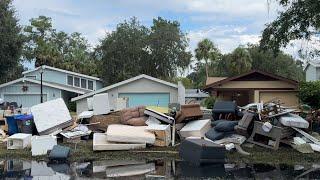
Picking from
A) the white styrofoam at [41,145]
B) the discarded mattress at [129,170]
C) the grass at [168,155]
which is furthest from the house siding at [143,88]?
the discarded mattress at [129,170]

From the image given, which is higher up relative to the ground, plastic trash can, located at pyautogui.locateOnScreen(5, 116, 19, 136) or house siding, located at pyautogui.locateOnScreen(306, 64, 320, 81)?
house siding, located at pyautogui.locateOnScreen(306, 64, 320, 81)

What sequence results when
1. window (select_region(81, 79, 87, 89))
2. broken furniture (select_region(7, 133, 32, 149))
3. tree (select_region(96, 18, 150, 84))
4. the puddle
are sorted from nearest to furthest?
the puddle, broken furniture (select_region(7, 133, 32, 149)), window (select_region(81, 79, 87, 89)), tree (select_region(96, 18, 150, 84))

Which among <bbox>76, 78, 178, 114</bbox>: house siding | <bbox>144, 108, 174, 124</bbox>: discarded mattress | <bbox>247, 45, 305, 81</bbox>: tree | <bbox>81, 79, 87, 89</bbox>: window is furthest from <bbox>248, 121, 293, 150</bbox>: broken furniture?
<bbox>247, 45, 305, 81</bbox>: tree

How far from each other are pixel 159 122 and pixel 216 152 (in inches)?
197

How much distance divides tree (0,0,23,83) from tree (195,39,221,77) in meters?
39.6

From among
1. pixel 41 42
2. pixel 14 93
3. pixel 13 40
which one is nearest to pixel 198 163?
pixel 13 40

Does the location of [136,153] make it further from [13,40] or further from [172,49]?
[172,49]

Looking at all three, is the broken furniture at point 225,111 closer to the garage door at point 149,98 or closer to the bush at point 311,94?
the bush at point 311,94

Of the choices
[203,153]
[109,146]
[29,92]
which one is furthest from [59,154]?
[29,92]

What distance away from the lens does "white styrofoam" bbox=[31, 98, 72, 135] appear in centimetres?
1970

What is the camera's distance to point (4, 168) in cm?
1420

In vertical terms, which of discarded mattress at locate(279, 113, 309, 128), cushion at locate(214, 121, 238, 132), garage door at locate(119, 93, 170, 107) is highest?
garage door at locate(119, 93, 170, 107)

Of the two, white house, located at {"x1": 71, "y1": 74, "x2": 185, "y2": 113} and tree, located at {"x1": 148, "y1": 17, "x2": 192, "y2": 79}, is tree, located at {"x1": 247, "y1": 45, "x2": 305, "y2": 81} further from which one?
white house, located at {"x1": 71, "y1": 74, "x2": 185, "y2": 113}

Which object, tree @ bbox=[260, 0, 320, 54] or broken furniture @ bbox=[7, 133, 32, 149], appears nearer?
broken furniture @ bbox=[7, 133, 32, 149]
